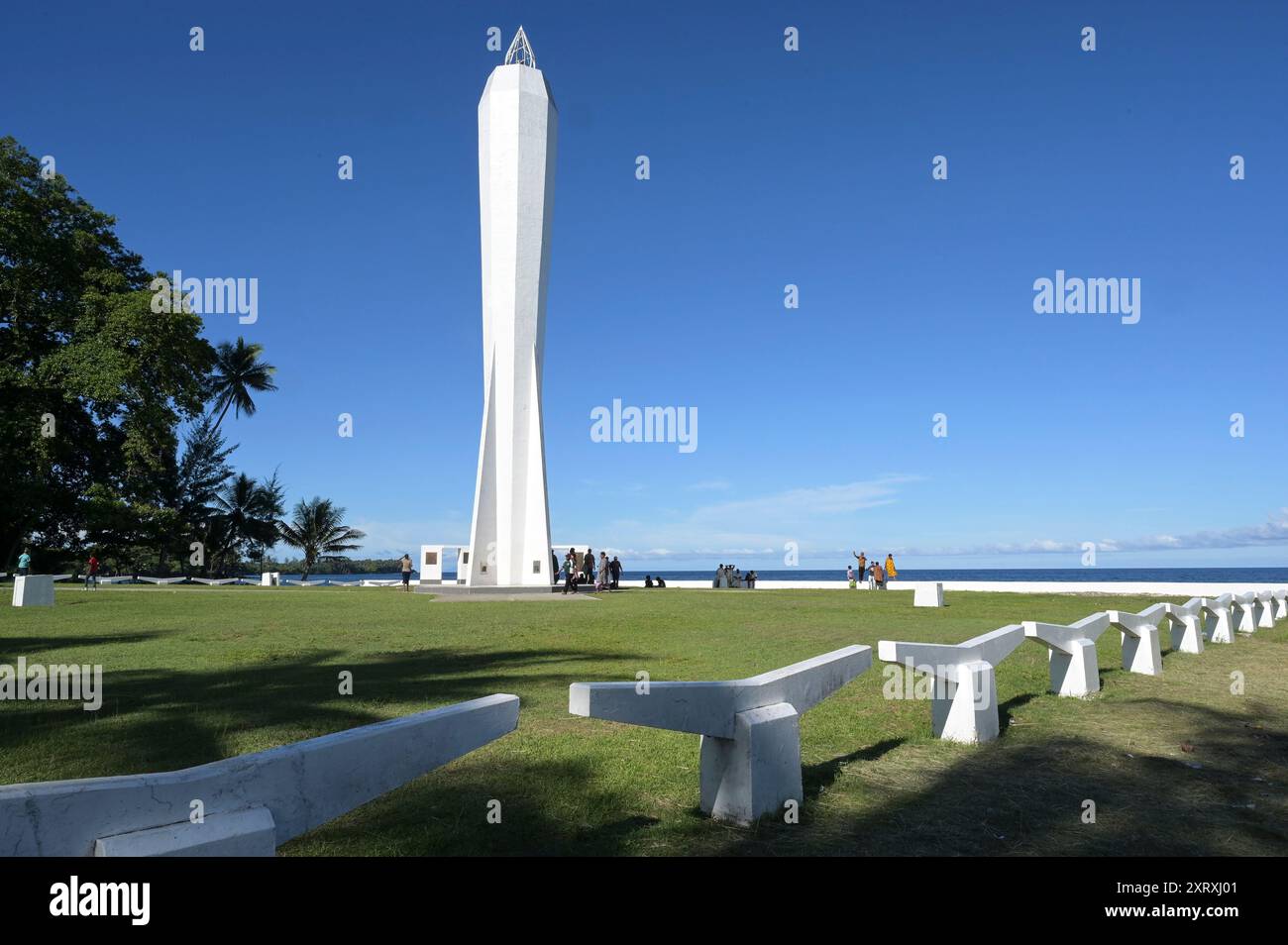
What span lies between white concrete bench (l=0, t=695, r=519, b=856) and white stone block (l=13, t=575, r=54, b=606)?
1777cm

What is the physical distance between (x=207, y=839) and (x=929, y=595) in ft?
62.5

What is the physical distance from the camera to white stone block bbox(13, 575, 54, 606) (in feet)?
52.9

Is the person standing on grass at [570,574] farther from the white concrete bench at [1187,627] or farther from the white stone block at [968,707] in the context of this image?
→ the white stone block at [968,707]

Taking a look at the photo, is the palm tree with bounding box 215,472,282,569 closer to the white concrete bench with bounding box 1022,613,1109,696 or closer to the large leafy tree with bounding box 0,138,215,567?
the large leafy tree with bounding box 0,138,215,567

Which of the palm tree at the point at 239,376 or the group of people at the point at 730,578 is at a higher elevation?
the palm tree at the point at 239,376

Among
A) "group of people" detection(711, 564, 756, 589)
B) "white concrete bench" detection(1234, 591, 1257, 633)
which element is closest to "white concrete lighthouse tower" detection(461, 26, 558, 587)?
"group of people" detection(711, 564, 756, 589)

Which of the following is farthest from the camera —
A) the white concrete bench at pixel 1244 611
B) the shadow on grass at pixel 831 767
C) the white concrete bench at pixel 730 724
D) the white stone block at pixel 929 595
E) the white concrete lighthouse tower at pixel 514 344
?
the white concrete lighthouse tower at pixel 514 344

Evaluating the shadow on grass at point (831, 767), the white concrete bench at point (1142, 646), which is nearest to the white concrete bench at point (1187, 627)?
the white concrete bench at point (1142, 646)

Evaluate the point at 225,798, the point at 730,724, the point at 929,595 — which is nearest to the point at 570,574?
the point at 929,595

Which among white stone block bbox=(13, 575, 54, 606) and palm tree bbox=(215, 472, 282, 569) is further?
palm tree bbox=(215, 472, 282, 569)

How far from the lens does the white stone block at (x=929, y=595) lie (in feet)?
61.9

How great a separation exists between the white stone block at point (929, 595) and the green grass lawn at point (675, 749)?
8.39 meters

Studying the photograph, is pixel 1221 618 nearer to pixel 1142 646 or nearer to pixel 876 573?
pixel 1142 646
